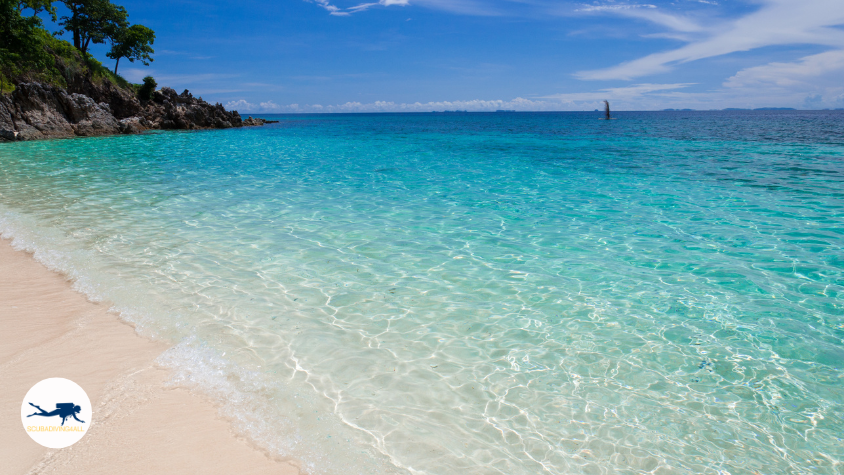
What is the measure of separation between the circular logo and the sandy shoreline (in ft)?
0.21

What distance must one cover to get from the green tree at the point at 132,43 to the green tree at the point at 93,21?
0.74m

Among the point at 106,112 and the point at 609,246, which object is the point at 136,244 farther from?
the point at 106,112

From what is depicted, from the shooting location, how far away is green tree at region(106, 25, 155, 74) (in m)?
55.5

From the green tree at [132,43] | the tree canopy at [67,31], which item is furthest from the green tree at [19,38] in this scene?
the green tree at [132,43]

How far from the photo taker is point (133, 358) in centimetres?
462

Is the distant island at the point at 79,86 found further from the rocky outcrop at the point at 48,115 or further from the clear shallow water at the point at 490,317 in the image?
the clear shallow water at the point at 490,317

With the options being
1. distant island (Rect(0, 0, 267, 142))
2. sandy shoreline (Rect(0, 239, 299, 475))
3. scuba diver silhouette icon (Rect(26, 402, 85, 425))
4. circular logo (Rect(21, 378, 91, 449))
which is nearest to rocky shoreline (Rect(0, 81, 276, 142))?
distant island (Rect(0, 0, 267, 142))

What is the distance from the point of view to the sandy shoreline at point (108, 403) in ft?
10.7

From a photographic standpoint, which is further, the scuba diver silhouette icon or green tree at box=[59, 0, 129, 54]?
green tree at box=[59, 0, 129, 54]

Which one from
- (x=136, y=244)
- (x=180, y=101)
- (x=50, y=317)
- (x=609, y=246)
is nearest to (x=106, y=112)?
(x=180, y=101)

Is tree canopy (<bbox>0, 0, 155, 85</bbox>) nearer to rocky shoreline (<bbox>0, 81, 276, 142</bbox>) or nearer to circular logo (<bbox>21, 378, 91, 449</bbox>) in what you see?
rocky shoreline (<bbox>0, 81, 276, 142</bbox>)

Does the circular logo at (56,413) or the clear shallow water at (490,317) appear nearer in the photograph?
the circular logo at (56,413)

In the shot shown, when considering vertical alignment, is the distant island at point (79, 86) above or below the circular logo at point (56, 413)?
above

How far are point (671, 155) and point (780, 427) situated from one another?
81.6 ft
